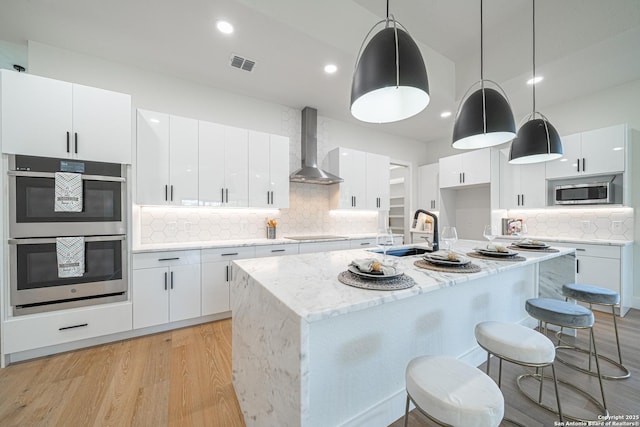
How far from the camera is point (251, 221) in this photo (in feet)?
12.0

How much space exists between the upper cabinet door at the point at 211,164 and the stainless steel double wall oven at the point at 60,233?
79 centimetres

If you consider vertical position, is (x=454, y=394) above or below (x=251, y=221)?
below

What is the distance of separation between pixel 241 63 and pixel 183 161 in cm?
131

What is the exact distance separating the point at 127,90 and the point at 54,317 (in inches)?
96.8

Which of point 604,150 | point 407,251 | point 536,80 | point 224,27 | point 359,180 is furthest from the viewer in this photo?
point 359,180

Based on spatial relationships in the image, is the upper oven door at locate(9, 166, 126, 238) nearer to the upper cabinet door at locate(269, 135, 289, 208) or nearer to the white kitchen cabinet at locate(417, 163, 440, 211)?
the upper cabinet door at locate(269, 135, 289, 208)

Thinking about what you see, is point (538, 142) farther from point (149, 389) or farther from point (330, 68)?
point (149, 389)

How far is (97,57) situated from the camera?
108 inches

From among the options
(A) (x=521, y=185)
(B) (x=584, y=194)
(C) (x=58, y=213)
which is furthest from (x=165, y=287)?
(B) (x=584, y=194)

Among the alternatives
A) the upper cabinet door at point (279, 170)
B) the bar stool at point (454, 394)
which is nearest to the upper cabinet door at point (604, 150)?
the bar stool at point (454, 394)

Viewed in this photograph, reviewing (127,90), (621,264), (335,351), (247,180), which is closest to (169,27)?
(127,90)

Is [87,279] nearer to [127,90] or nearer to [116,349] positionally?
[116,349]

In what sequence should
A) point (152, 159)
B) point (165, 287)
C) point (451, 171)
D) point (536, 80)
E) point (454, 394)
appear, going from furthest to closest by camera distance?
point (451, 171), point (536, 80), point (152, 159), point (165, 287), point (454, 394)

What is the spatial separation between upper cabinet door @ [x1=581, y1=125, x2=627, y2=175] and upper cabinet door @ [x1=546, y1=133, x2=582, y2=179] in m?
0.06
